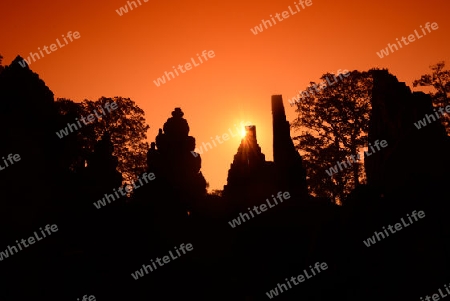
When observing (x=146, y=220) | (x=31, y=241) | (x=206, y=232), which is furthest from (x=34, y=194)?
(x=206, y=232)

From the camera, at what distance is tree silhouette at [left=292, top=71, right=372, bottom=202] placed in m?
28.9

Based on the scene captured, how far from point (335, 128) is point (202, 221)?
62.7ft

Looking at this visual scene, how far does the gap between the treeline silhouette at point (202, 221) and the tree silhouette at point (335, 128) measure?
43.1ft

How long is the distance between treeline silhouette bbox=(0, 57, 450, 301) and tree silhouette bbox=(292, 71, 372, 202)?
43.1ft

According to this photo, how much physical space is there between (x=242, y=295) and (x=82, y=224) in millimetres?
6817

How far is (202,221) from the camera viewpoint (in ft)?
48.0
